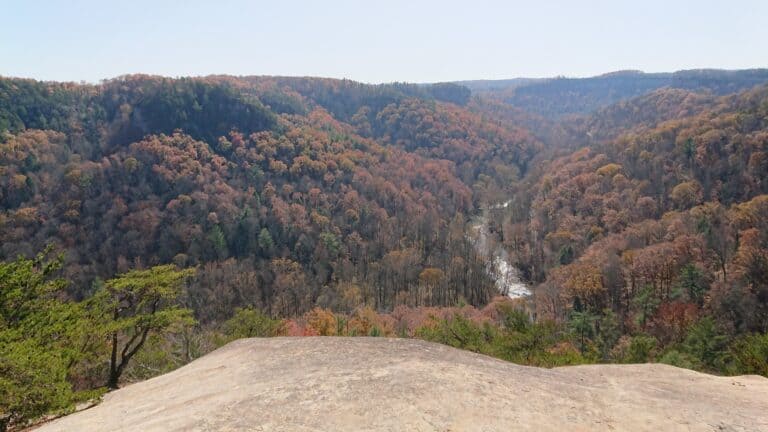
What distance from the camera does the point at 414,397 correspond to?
1260cm

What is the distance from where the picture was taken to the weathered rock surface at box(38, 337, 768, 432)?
11.9 m

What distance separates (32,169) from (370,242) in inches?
3544

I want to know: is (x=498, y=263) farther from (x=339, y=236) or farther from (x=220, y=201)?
(x=220, y=201)

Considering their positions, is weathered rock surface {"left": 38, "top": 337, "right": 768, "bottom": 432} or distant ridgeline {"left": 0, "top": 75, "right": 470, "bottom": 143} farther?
distant ridgeline {"left": 0, "top": 75, "right": 470, "bottom": 143}

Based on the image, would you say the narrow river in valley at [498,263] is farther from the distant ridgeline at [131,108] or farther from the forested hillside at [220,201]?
the distant ridgeline at [131,108]

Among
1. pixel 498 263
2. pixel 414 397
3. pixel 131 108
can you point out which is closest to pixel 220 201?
pixel 131 108

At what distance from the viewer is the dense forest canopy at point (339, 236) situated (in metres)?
35.2

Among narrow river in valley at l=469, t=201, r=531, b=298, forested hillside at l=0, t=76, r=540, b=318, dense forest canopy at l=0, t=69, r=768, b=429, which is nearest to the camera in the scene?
dense forest canopy at l=0, t=69, r=768, b=429

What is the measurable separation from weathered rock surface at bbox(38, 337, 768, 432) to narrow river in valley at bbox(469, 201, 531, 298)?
82.7 meters

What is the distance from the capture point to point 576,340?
5341cm

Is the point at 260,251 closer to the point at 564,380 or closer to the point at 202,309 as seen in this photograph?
the point at 202,309

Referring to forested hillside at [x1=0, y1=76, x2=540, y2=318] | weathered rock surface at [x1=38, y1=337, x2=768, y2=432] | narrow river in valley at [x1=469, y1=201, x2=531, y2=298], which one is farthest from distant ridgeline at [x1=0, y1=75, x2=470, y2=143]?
weathered rock surface at [x1=38, y1=337, x2=768, y2=432]

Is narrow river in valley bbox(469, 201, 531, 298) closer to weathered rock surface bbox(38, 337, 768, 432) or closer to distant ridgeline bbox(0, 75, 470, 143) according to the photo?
distant ridgeline bbox(0, 75, 470, 143)

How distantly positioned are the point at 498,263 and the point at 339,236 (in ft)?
130
